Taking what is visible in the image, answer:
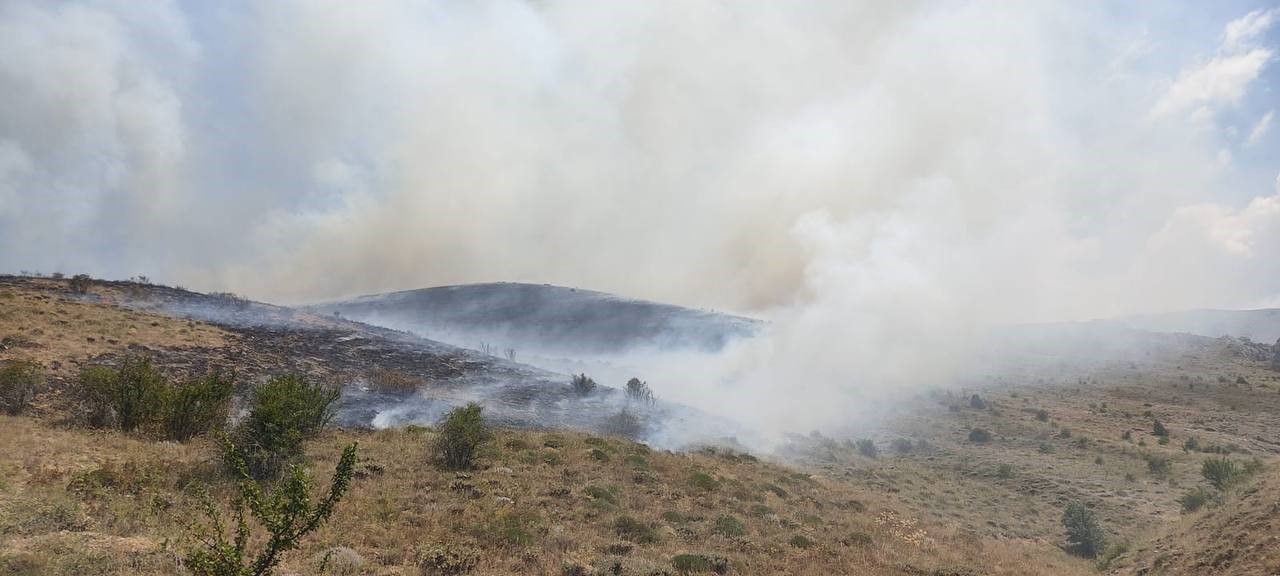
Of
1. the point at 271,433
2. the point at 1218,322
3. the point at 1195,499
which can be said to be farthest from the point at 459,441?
the point at 1218,322

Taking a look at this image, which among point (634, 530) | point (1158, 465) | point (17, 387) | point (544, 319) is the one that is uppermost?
point (544, 319)

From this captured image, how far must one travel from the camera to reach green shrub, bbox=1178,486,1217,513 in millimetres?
27562

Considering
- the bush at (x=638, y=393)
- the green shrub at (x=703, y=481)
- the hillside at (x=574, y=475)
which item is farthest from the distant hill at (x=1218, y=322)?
the green shrub at (x=703, y=481)

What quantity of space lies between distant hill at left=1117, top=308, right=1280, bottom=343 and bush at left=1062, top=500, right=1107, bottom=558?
15289cm

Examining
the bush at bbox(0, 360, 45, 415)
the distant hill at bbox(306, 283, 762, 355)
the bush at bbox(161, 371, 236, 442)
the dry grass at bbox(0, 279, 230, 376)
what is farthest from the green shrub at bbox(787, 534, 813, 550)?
the distant hill at bbox(306, 283, 762, 355)

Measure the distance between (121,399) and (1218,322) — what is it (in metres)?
243

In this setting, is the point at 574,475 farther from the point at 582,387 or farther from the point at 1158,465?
the point at 1158,465

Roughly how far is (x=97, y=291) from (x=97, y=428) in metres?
28.9

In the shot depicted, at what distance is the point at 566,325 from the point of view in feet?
383

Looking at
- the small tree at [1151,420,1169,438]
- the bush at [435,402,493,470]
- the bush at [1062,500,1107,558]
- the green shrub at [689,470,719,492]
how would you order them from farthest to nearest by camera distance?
the small tree at [1151,420,1169,438] < the bush at [1062,500,1107,558] < the green shrub at [689,470,719,492] < the bush at [435,402,493,470]

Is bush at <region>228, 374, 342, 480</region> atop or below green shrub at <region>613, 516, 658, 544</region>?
atop

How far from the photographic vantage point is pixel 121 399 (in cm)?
1769

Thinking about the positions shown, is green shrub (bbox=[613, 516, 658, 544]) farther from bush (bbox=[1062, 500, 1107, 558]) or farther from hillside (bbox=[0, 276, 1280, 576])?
bush (bbox=[1062, 500, 1107, 558])

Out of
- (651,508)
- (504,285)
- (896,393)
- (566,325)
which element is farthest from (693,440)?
(504,285)
